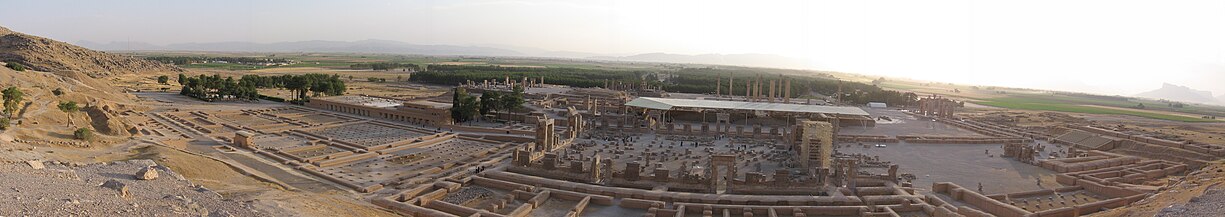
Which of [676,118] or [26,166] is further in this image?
[676,118]

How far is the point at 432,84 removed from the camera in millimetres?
117938

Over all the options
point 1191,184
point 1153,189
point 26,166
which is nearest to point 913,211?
point 1153,189

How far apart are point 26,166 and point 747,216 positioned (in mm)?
22921

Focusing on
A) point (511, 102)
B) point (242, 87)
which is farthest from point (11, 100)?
point (242, 87)

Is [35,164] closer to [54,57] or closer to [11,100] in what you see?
[11,100]

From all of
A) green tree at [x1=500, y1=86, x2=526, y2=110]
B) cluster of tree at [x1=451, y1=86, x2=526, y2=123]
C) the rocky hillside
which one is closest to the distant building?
cluster of tree at [x1=451, y1=86, x2=526, y2=123]

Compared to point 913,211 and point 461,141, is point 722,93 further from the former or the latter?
point 913,211

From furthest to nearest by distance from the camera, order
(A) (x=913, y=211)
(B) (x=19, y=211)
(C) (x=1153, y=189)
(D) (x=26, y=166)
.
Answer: (C) (x=1153, y=189)
(A) (x=913, y=211)
(D) (x=26, y=166)
(B) (x=19, y=211)

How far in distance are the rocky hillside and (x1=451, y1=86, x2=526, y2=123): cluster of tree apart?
58.5 metres

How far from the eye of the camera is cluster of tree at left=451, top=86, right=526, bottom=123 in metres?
51.6

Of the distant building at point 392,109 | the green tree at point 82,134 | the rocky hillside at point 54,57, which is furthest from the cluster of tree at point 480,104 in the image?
A: the rocky hillside at point 54,57

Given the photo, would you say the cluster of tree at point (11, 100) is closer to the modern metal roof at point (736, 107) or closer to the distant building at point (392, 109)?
the distant building at point (392, 109)

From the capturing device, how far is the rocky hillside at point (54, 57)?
8219 centimetres

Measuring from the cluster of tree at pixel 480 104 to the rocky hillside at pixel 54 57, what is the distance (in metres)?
58.5
